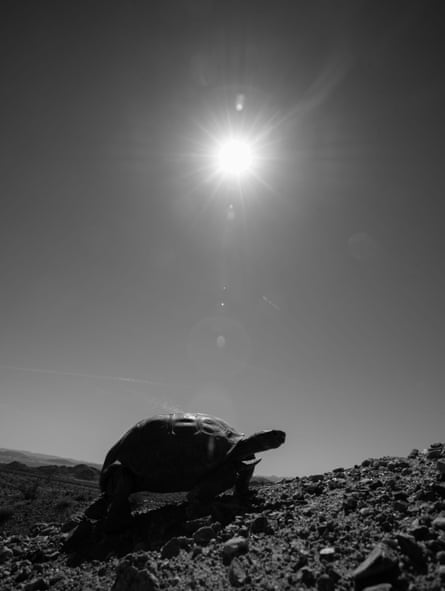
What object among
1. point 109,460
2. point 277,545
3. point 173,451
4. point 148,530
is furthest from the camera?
point 109,460

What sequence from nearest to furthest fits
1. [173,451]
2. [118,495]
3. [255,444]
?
[118,495] < [173,451] < [255,444]

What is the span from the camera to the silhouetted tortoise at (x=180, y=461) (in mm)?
6957

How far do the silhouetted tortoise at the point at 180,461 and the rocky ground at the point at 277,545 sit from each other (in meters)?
0.44

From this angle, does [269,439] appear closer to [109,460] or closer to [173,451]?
[173,451]

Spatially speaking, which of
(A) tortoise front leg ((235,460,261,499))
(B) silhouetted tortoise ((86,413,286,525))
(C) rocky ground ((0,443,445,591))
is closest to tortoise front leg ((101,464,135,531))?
(B) silhouetted tortoise ((86,413,286,525))

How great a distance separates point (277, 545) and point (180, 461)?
3.13 meters

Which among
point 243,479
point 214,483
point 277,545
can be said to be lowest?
point 277,545

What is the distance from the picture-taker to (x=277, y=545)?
→ 427 cm

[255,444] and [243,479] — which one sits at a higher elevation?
[255,444]

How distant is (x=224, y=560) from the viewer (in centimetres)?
410

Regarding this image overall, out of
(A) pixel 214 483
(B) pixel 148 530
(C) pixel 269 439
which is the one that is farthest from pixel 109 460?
(C) pixel 269 439

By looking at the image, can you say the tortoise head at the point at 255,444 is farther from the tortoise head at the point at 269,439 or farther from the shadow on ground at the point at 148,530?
the shadow on ground at the point at 148,530

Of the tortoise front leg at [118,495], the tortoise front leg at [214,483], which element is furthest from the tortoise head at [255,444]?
the tortoise front leg at [118,495]

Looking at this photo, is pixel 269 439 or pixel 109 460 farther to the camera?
pixel 109 460
